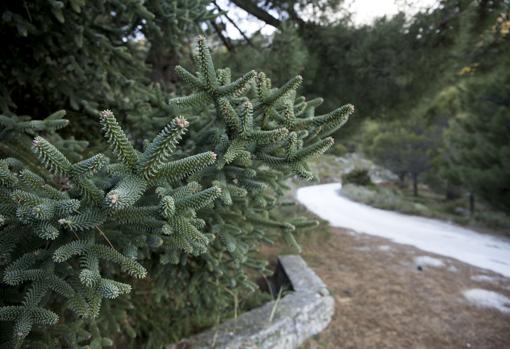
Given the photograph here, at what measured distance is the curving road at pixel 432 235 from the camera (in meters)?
6.38

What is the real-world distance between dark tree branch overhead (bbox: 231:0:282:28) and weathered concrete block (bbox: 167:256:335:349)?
363cm

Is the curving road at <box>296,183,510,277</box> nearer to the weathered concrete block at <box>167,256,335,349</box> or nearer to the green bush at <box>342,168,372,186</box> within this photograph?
the weathered concrete block at <box>167,256,335,349</box>

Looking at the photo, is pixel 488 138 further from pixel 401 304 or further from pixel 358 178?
pixel 358 178

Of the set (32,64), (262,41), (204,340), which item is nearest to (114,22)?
(32,64)

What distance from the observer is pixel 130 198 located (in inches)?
41.1

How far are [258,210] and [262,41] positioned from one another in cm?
285

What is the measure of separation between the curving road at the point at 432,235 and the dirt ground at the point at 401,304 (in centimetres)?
65

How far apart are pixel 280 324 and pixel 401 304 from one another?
205cm

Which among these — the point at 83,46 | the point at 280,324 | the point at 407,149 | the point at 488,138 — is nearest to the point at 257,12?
the point at 83,46

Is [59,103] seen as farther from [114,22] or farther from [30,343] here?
[30,343]

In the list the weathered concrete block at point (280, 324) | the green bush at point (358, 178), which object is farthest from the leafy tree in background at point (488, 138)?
the green bush at point (358, 178)

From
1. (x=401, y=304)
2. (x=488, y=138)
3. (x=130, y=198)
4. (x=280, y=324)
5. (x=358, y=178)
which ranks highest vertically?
(x=130, y=198)

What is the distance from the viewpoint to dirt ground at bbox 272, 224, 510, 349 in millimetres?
3504

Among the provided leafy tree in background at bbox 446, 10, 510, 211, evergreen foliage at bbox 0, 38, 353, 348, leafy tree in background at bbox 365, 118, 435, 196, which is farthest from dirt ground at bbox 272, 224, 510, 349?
leafy tree in background at bbox 365, 118, 435, 196
